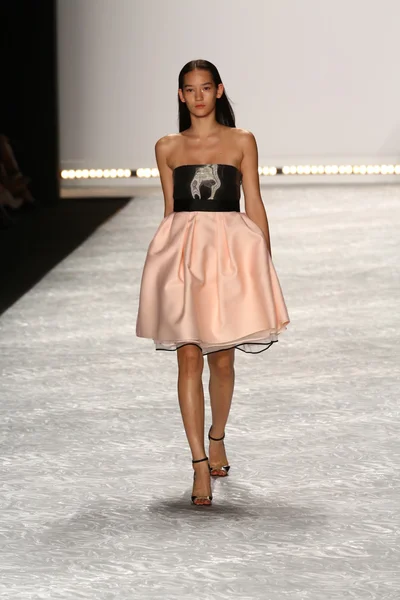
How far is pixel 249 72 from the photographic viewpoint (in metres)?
12.0

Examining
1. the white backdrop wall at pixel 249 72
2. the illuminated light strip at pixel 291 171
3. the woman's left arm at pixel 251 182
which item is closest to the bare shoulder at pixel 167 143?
the woman's left arm at pixel 251 182

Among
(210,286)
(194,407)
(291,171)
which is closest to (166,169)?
(210,286)

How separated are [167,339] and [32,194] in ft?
28.9

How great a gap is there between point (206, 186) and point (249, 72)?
9.42 m

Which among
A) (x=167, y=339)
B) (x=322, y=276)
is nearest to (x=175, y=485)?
(x=167, y=339)

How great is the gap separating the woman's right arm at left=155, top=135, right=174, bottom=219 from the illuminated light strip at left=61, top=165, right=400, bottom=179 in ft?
31.0

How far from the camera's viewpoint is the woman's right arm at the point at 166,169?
279 centimetres

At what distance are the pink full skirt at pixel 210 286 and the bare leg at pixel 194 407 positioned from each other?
3 centimetres

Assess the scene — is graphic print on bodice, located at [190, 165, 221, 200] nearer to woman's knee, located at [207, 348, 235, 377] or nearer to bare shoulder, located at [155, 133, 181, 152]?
bare shoulder, located at [155, 133, 181, 152]

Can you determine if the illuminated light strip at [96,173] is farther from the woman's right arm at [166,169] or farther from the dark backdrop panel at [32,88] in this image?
the woman's right arm at [166,169]

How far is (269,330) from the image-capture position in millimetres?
2719

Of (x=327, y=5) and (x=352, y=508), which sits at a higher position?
(x=327, y=5)

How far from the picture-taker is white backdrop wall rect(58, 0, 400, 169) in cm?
1185

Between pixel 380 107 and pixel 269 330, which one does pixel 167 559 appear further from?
pixel 380 107
